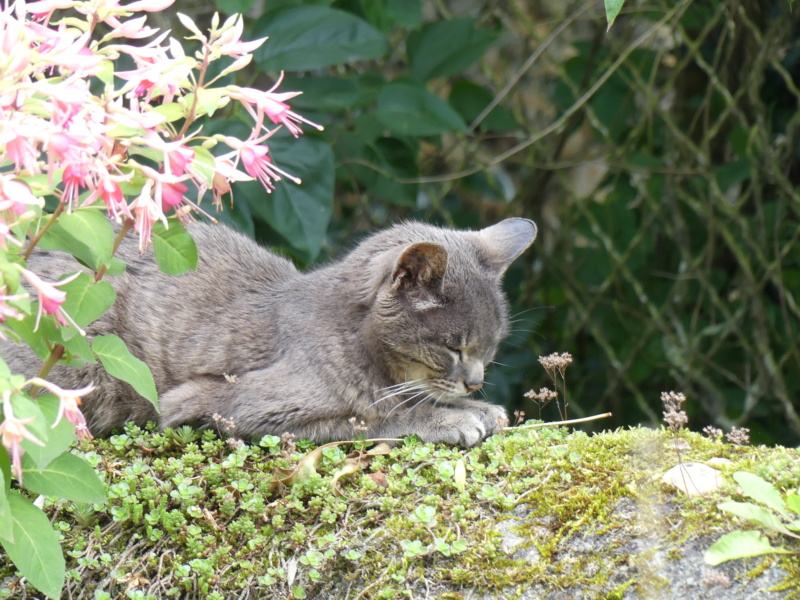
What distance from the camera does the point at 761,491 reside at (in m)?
1.95

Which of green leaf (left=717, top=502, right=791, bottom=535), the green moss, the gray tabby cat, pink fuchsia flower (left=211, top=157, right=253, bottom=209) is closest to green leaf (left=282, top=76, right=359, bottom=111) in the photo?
the gray tabby cat

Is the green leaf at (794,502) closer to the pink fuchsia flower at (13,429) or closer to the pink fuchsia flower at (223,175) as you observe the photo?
the pink fuchsia flower at (223,175)

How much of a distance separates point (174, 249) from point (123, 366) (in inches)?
11.4

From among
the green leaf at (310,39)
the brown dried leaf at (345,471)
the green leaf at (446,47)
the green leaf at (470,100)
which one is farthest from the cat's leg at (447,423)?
the green leaf at (470,100)

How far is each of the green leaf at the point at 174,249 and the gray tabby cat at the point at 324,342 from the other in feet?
3.18

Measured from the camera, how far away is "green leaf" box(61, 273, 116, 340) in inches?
72.6

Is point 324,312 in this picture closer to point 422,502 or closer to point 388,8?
point 422,502

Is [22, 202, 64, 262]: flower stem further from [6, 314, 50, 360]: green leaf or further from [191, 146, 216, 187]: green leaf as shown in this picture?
[191, 146, 216, 187]: green leaf

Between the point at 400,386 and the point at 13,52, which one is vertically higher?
the point at 13,52

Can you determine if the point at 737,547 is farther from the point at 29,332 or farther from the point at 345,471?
the point at 29,332

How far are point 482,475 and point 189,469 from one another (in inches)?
32.9

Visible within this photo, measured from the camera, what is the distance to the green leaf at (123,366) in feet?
6.27

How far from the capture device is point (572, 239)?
5.51m

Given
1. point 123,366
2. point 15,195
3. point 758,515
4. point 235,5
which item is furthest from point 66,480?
point 235,5
